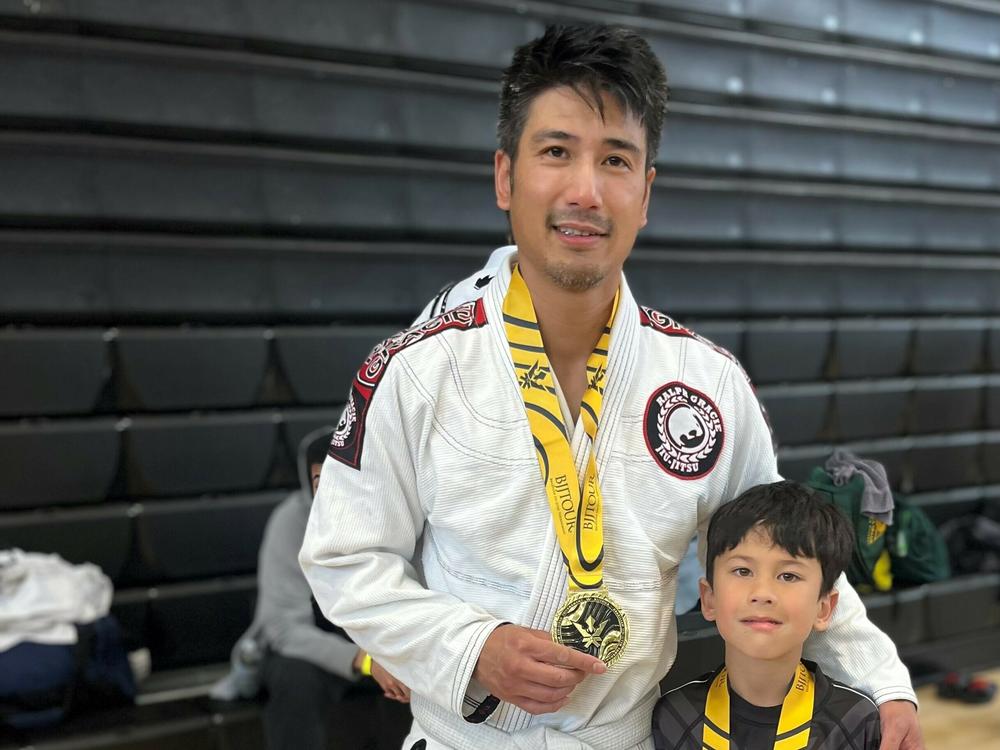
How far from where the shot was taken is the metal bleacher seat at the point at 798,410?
12.8 feet

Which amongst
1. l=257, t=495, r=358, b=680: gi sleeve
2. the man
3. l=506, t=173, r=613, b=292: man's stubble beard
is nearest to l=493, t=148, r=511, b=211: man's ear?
the man

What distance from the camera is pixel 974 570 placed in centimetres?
394

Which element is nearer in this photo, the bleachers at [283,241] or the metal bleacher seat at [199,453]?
the bleachers at [283,241]

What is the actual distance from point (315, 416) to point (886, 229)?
271 centimetres

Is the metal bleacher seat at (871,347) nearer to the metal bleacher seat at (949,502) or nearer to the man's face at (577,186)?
the metal bleacher seat at (949,502)

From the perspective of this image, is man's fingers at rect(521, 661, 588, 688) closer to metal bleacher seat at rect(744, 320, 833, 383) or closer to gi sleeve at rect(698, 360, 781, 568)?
gi sleeve at rect(698, 360, 781, 568)

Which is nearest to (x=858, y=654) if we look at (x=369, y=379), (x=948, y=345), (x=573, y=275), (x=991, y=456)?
(x=573, y=275)

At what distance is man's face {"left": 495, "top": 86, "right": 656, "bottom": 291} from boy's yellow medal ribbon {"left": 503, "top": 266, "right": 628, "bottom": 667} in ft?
0.29

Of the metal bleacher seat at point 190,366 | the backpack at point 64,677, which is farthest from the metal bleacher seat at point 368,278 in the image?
the backpack at point 64,677

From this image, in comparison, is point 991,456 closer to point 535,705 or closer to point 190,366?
point 190,366

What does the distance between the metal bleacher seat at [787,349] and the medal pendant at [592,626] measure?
9.10 ft

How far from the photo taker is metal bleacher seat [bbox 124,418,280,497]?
280cm

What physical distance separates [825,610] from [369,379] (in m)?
0.70

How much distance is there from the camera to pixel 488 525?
123 centimetres
